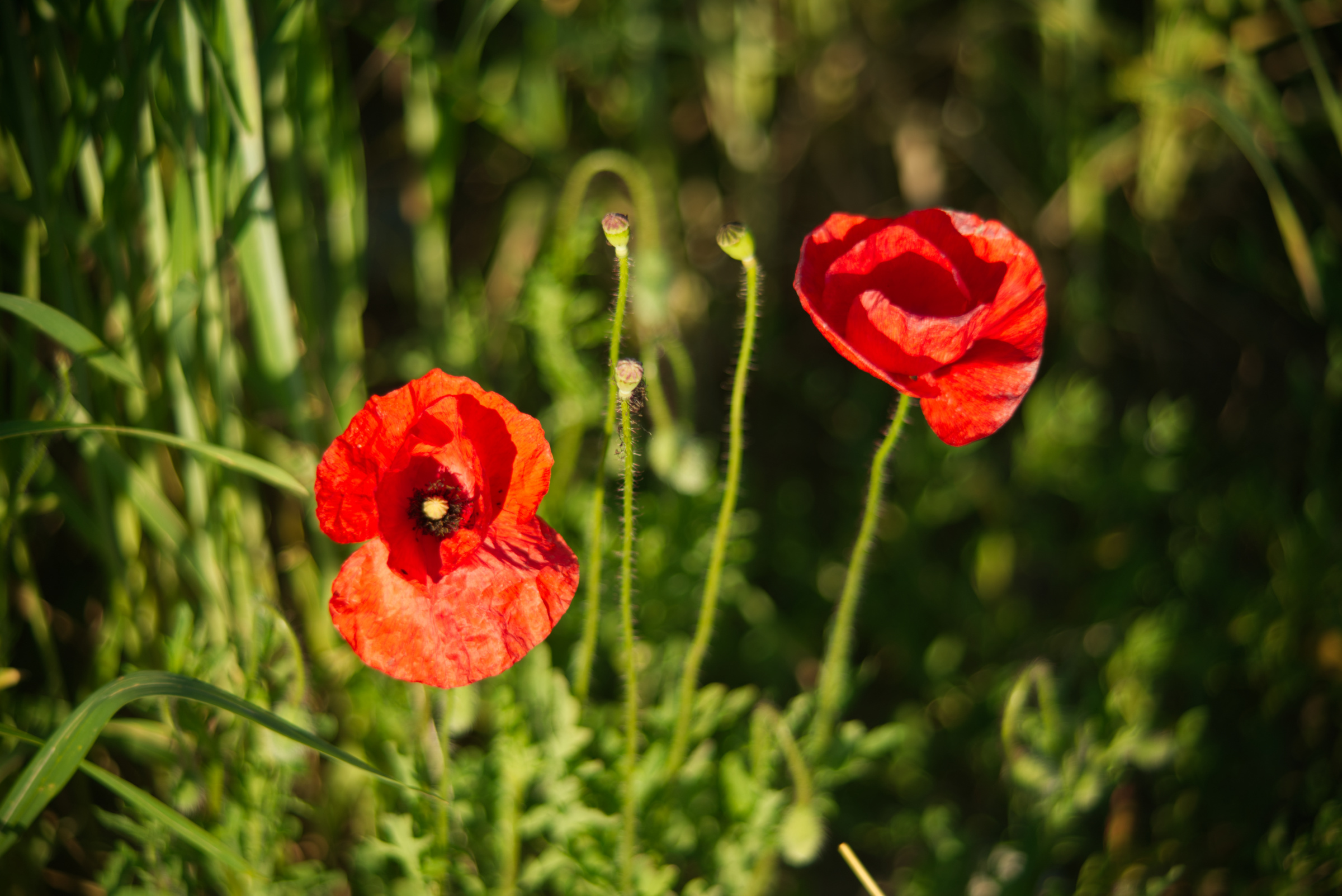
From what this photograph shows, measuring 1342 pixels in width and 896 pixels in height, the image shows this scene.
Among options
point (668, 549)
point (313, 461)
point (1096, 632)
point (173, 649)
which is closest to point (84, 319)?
point (313, 461)

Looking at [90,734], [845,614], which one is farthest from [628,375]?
[90,734]

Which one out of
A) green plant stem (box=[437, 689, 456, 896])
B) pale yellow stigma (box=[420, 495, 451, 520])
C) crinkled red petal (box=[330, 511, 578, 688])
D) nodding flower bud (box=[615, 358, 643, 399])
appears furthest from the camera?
green plant stem (box=[437, 689, 456, 896])

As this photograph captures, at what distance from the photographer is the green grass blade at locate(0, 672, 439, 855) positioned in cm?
109

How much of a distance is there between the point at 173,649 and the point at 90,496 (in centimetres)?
73

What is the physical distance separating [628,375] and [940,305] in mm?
505

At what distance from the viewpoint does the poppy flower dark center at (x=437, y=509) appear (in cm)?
122

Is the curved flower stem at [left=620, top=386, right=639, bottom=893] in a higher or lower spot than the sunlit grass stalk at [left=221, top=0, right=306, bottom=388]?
lower

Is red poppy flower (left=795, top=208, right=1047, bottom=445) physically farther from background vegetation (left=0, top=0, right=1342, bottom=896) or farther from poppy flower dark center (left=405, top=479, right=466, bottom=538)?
poppy flower dark center (left=405, top=479, right=466, bottom=538)

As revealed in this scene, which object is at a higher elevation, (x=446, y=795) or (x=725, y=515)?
(x=725, y=515)

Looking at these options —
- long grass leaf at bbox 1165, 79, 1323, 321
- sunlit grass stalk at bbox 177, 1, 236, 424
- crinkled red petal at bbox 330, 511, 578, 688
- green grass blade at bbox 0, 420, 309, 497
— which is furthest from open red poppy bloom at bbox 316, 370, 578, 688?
long grass leaf at bbox 1165, 79, 1323, 321

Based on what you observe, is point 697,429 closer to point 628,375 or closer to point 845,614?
point 845,614

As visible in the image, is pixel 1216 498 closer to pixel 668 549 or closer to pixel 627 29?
pixel 668 549

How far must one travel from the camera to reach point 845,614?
4.88ft

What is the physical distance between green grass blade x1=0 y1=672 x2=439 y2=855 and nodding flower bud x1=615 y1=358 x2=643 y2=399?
1.92ft
